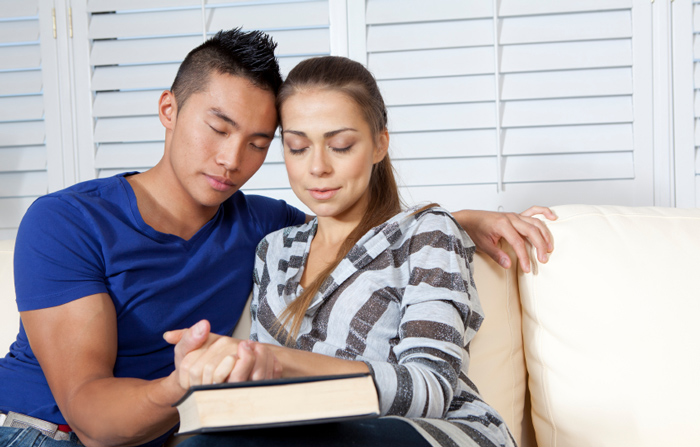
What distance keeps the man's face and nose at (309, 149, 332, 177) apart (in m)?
0.16

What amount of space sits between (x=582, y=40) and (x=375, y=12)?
0.65 m

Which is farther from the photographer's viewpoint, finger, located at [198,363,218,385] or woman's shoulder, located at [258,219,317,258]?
woman's shoulder, located at [258,219,317,258]

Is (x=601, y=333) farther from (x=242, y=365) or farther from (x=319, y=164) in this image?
(x=242, y=365)

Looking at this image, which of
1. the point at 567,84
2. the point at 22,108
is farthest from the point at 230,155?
the point at 22,108

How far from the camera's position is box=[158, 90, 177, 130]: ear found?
1.34 meters

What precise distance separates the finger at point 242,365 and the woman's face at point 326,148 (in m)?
0.50

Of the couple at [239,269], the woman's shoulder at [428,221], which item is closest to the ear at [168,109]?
the couple at [239,269]

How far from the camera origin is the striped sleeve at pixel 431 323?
86 centimetres

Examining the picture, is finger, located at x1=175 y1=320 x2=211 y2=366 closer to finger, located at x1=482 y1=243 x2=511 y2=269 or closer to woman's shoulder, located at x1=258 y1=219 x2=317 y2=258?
woman's shoulder, located at x1=258 y1=219 x2=317 y2=258

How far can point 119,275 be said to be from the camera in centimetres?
114

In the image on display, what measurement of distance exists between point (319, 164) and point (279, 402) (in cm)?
58

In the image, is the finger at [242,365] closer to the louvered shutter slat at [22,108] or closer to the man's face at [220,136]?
the man's face at [220,136]

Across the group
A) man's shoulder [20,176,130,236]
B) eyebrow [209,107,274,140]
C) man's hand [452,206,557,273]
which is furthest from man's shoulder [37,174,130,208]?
man's hand [452,206,557,273]

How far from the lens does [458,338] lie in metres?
0.97
